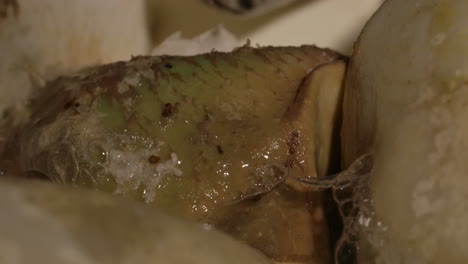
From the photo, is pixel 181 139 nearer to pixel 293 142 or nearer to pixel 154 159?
pixel 154 159

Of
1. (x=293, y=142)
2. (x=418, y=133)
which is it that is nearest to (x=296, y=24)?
(x=293, y=142)

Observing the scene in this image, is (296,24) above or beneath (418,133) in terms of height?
beneath

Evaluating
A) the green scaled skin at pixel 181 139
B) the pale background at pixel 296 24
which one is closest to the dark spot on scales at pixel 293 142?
the green scaled skin at pixel 181 139

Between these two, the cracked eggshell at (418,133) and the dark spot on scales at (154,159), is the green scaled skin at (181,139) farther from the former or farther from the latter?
the cracked eggshell at (418,133)

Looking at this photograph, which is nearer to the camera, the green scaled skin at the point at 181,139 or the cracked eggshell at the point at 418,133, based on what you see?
the cracked eggshell at the point at 418,133

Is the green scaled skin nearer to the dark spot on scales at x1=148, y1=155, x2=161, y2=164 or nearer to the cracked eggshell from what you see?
the dark spot on scales at x1=148, y1=155, x2=161, y2=164

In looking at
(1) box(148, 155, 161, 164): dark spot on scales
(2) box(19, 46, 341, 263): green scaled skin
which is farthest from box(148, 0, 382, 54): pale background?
(1) box(148, 155, 161, 164): dark spot on scales
